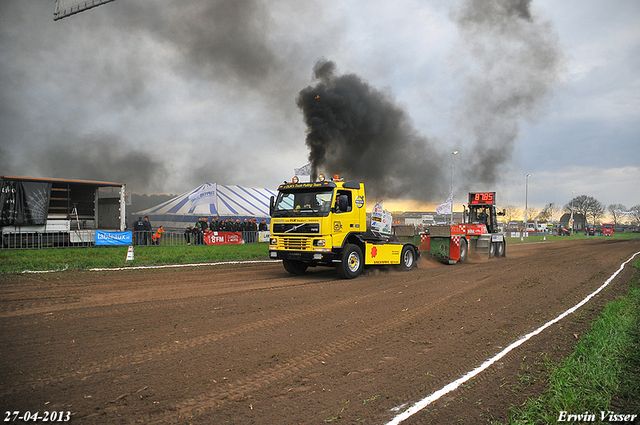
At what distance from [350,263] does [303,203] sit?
2.22 metres

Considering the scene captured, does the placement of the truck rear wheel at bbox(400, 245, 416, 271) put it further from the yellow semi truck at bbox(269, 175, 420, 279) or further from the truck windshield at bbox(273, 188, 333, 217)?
the truck windshield at bbox(273, 188, 333, 217)

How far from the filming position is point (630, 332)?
18.7 ft

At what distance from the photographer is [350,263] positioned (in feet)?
37.6

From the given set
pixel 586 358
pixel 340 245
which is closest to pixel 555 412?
pixel 586 358

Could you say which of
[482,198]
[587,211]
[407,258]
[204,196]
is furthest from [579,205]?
[407,258]

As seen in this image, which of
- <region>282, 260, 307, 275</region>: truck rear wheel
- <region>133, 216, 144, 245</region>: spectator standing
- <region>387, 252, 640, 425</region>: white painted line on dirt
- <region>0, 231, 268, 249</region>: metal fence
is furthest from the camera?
<region>133, 216, 144, 245</region>: spectator standing

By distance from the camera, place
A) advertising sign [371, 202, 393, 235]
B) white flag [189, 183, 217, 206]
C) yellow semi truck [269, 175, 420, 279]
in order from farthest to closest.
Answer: white flag [189, 183, 217, 206] → advertising sign [371, 202, 393, 235] → yellow semi truck [269, 175, 420, 279]

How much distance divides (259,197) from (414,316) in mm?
28263

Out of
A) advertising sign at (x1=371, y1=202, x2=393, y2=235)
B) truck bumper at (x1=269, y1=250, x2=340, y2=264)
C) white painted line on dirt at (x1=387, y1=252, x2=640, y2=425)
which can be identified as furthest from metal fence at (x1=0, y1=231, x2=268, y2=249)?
white painted line on dirt at (x1=387, y1=252, x2=640, y2=425)

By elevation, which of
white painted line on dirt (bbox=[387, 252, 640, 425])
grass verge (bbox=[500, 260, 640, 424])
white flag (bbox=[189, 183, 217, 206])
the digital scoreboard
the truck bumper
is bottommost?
white painted line on dirt (bbox=[387, 252, 640, 425])

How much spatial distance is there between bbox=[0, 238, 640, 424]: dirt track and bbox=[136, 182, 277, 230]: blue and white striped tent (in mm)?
19837

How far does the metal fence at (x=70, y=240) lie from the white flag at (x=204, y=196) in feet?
21.8

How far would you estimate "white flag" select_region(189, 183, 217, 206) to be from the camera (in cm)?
3006

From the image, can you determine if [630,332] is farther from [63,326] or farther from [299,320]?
[63,326]
